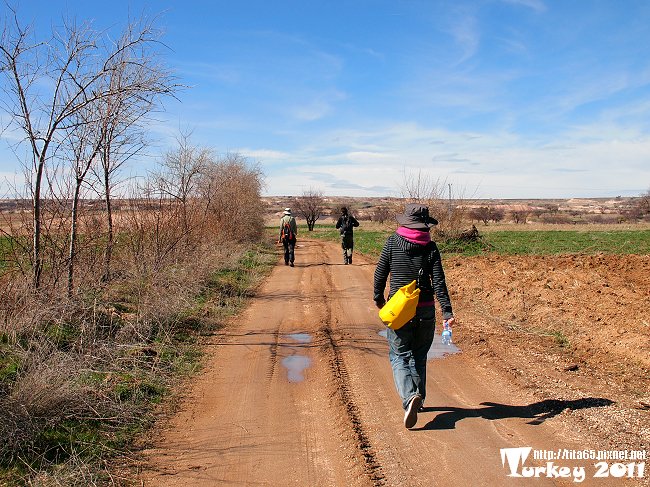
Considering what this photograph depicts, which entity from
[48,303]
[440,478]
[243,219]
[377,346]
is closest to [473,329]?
[377,346]

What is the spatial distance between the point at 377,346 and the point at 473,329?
2170 millimetres

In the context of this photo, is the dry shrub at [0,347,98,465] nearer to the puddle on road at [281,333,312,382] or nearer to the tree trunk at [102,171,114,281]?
the puddle on road at [281,333,312,382]

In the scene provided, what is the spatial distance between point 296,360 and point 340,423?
2373 mm

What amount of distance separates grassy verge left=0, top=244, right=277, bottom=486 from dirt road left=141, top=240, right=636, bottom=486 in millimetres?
417

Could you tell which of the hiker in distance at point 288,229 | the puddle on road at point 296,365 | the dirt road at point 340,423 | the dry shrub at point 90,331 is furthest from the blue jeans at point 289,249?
the puddle on road at point 296,365

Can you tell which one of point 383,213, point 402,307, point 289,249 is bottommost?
point 289,249

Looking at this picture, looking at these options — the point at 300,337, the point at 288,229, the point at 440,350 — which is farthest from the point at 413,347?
the point at 288,229

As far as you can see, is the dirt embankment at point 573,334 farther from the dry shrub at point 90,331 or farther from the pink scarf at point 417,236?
the dry shrub at point 90,331

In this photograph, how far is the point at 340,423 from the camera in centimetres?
525

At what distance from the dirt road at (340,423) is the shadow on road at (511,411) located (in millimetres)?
10

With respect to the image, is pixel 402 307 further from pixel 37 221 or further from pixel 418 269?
pixel 37 221

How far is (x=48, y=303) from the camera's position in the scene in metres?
7.41

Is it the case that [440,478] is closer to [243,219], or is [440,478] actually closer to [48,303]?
[48,303]

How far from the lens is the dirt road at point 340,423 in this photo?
4.25 meters
